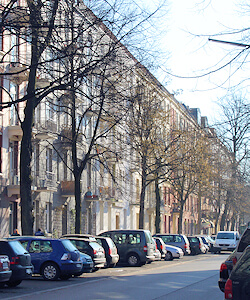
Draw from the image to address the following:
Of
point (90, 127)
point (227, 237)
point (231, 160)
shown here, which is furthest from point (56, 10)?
point (231, 160)

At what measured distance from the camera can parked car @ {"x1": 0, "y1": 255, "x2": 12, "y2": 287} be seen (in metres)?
15.0

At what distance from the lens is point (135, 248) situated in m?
27.8

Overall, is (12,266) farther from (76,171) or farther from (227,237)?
(227,237)

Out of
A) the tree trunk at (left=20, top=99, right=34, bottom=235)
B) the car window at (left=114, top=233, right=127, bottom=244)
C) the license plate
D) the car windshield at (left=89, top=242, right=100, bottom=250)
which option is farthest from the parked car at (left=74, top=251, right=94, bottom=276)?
the car window at (left=114, top=233, right=127, bottom=244)

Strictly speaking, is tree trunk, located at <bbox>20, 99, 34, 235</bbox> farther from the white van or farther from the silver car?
the white van

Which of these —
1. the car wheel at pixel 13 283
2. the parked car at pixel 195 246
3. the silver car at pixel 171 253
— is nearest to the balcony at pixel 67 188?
the silver car at pixel 171 253

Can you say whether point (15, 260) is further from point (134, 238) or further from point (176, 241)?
point (176, 241)

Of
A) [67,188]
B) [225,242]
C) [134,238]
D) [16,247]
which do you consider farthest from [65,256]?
[225,242]

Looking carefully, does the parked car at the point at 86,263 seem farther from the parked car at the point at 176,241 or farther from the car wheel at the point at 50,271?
the parked car at the point at 176,241

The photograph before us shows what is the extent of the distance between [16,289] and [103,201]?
29.1 meters

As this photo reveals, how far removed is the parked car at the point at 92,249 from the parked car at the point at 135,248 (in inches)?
178

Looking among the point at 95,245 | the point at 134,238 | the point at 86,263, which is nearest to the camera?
the point at 86,263

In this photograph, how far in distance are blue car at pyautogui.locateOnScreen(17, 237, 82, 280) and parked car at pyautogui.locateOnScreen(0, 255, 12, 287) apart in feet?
12.6

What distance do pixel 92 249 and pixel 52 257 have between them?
3951mm
